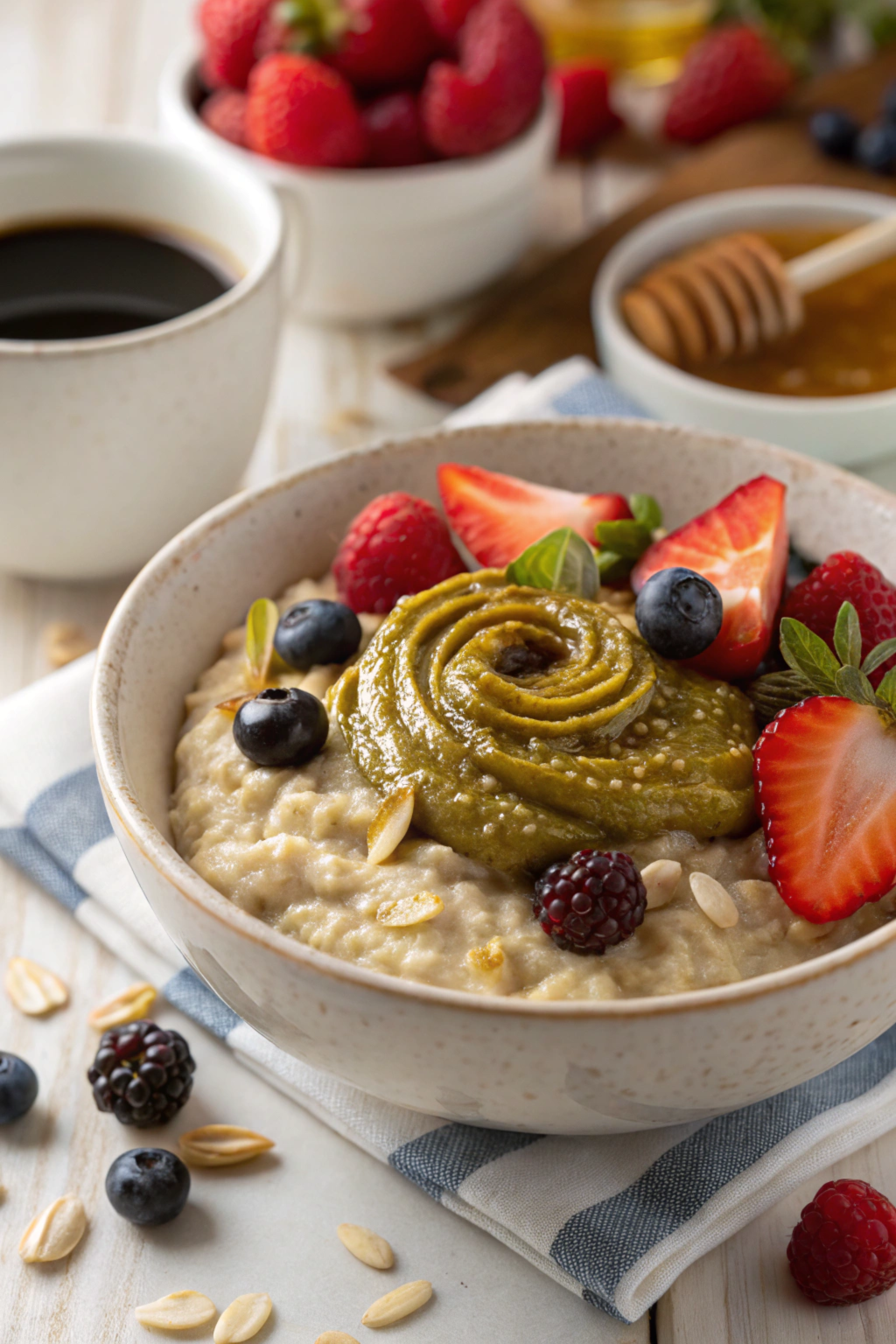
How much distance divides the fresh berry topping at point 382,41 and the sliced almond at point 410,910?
252 cm

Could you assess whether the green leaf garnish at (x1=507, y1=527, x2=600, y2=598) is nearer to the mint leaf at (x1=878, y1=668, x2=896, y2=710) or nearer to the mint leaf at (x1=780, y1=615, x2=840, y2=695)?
the mint leaf at (x1=780, y1=615, x2=840, y2=695)

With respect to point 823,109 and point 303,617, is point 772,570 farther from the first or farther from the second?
point 823,109

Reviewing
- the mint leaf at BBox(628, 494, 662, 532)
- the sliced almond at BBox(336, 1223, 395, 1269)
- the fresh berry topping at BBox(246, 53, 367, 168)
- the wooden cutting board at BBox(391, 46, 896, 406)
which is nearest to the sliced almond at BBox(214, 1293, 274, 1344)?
the sliced almond at BBox(336, 1223, 395, 1269)

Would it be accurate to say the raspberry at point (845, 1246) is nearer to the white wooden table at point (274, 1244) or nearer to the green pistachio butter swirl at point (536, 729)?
the white wooden table at point (274, 1244)

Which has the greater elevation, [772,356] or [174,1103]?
[772,356]

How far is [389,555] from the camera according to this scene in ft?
7.24

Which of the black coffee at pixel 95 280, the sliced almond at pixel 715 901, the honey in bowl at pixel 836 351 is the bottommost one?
the honey in bowl at pixel 836 351

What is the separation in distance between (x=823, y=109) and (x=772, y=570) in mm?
2918

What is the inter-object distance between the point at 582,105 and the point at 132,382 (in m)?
2.35

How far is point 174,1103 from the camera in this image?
2.00 meters

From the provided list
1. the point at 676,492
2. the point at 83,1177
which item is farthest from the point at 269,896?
the point at 676,492

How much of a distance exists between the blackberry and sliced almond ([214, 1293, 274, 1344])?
1.00 ft

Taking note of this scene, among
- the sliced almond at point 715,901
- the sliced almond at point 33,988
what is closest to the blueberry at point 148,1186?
the sliced almond at point 33,988

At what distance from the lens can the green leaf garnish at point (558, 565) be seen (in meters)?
2.12
